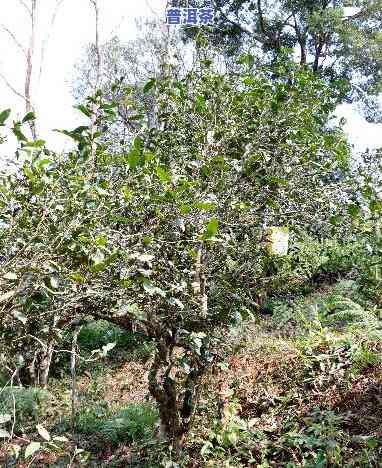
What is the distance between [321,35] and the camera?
10836 millimetres

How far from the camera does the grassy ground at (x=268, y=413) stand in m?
Answer: 3.57

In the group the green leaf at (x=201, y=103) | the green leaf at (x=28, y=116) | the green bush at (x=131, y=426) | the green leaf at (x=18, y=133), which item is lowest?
the green bush at (x=131, y=426)

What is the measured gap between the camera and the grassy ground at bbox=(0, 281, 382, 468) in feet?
11.7

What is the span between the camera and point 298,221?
332cm

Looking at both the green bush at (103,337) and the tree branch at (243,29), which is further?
the tree branch at (243,29)

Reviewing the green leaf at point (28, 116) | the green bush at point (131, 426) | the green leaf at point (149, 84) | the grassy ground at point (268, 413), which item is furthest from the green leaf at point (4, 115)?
the green bush at point (131, 426)

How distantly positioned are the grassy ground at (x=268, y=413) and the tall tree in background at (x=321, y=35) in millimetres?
6456

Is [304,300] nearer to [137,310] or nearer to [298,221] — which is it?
[298,221]

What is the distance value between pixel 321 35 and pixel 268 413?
9.06 meters

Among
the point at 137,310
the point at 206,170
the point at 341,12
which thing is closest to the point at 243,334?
the point at 137,310

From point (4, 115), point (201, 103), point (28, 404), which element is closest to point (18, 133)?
point (4, 115)

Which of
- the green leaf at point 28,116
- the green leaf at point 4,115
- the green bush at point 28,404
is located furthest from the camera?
the green bush at point 28,404

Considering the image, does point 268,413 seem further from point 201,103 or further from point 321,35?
point 321,35

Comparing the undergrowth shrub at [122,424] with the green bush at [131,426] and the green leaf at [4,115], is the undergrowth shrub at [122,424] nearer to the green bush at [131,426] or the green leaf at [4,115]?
the green bush at [131,426]
